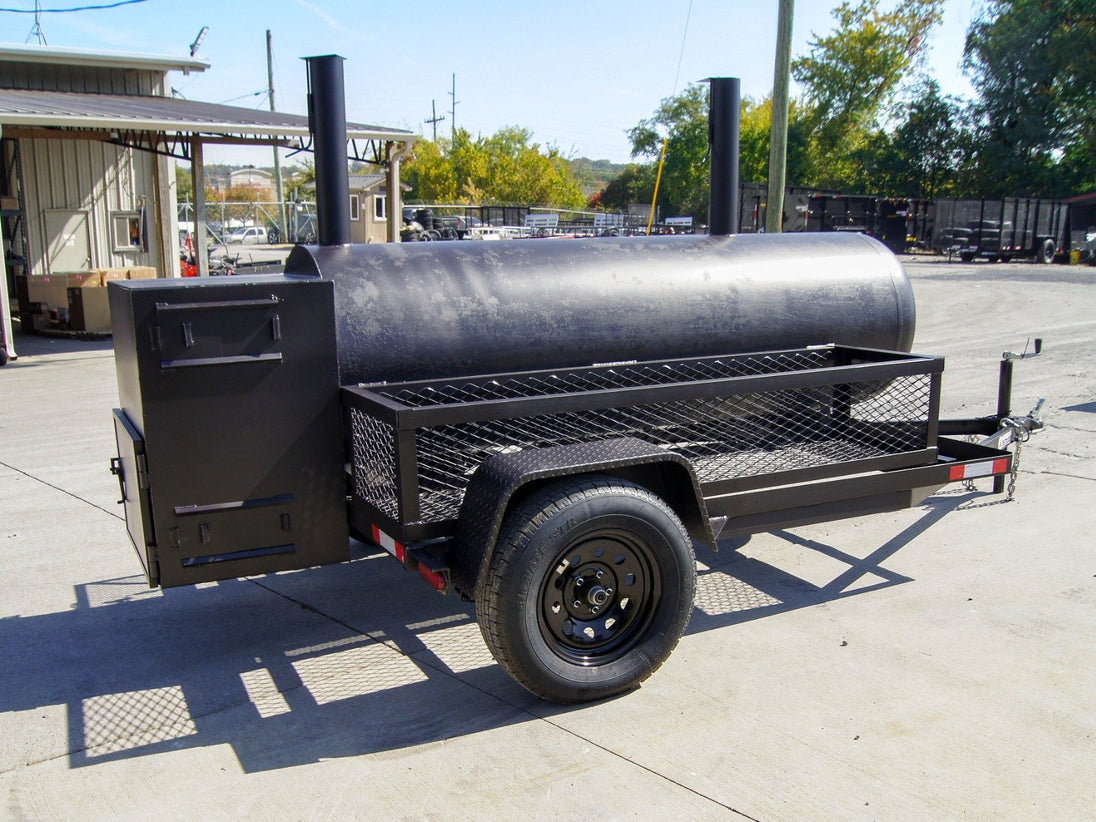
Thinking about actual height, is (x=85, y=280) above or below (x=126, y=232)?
below

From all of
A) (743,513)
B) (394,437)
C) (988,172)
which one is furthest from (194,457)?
(988,172)

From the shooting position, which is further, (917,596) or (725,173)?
(725,173)

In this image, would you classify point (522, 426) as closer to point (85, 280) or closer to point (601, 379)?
point (601, 379)

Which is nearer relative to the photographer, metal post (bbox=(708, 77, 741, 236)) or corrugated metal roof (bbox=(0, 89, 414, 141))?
metal post (bbox=(708, 77, 741, 236))

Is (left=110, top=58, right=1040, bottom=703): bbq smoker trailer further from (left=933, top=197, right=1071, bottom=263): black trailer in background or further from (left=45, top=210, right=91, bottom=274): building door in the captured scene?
(left=933, top=197, right=1071, bottom=263): black trailer in background

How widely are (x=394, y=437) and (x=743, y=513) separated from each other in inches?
63.6

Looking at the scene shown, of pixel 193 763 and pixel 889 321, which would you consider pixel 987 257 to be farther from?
pixel 193 763

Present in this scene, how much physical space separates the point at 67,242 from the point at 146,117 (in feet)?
16.4

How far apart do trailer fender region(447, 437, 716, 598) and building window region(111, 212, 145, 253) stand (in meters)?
16.5

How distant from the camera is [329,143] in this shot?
15.0 feet

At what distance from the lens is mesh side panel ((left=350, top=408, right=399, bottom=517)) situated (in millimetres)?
3738

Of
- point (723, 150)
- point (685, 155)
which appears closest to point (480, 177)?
point (685, 155)

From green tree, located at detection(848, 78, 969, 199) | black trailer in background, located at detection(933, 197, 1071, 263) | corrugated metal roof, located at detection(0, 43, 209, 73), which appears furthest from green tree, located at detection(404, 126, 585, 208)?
corrugated metal roof, located at detection(0, 43, 209, 73)

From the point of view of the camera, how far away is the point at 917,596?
494 cm
